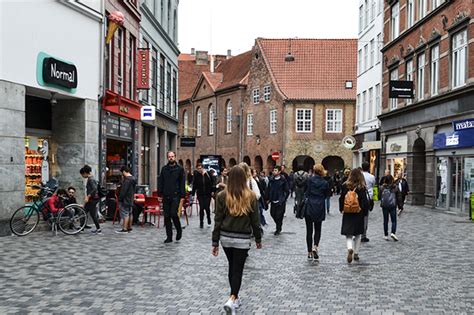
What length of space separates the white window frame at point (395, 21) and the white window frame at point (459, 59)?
8.35m

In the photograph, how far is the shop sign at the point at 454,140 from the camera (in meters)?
22.2

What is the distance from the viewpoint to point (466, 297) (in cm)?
816

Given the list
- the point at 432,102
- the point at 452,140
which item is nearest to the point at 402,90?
the point at 432,102

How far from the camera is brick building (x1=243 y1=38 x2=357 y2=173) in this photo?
53875 mm

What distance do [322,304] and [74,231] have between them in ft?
28.3

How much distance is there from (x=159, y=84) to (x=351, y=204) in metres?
20.4

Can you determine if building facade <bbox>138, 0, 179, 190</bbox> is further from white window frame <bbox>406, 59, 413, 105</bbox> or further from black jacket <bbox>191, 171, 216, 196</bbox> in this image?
white window frame <bbox>406, 59, 413, 105</bbox>

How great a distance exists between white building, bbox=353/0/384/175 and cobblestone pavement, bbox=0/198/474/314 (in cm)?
2334

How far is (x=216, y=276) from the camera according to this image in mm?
9516

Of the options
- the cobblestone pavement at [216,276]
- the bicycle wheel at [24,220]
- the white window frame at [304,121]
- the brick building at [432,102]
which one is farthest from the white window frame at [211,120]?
the bicycle wheel at [24,220]

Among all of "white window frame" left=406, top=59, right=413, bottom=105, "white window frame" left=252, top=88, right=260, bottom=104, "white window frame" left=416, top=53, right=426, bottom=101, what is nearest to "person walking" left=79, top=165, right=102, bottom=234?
"white window frame" left=416, top=53, right=426, bottom=101

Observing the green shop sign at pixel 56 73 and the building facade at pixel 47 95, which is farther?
the green shop sign at pixel 56 73

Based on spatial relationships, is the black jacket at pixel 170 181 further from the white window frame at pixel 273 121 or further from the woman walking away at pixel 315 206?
the white window frame at pixel 273 121

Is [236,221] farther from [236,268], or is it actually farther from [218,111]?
[218,111]
